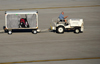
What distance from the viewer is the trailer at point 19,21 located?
22656 millimetres

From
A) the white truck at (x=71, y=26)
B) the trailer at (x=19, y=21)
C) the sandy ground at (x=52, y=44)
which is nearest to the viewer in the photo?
the sandy ground at (x=52, y=44)

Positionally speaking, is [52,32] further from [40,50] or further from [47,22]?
[40,50]

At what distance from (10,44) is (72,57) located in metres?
5.15

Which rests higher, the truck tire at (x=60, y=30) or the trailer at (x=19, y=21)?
the trailer at (x=19, y=21)

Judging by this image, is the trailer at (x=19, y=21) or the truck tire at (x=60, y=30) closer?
the trailer at (x=19, y=21)

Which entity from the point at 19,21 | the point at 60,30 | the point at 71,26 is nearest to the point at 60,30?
the point at 60,30

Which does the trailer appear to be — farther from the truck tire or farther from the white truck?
the truck tire

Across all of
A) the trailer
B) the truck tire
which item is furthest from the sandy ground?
the trailer

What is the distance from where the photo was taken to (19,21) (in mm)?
22922

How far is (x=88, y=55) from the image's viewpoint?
16.0 meters

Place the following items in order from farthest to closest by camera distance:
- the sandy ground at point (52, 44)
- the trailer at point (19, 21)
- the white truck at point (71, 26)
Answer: the white truck at point (71, 26)
the trailer at point (19, 21)
the sandy ground at point (52, 44)

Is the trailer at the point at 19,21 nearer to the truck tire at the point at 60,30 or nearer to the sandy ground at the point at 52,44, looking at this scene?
the sandy ground at the point at 52,44

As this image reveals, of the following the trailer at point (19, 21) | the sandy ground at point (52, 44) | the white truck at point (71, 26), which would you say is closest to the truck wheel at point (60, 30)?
the white truck at point (71, 26)

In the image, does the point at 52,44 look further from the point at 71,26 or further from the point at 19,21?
the point at 19,21
